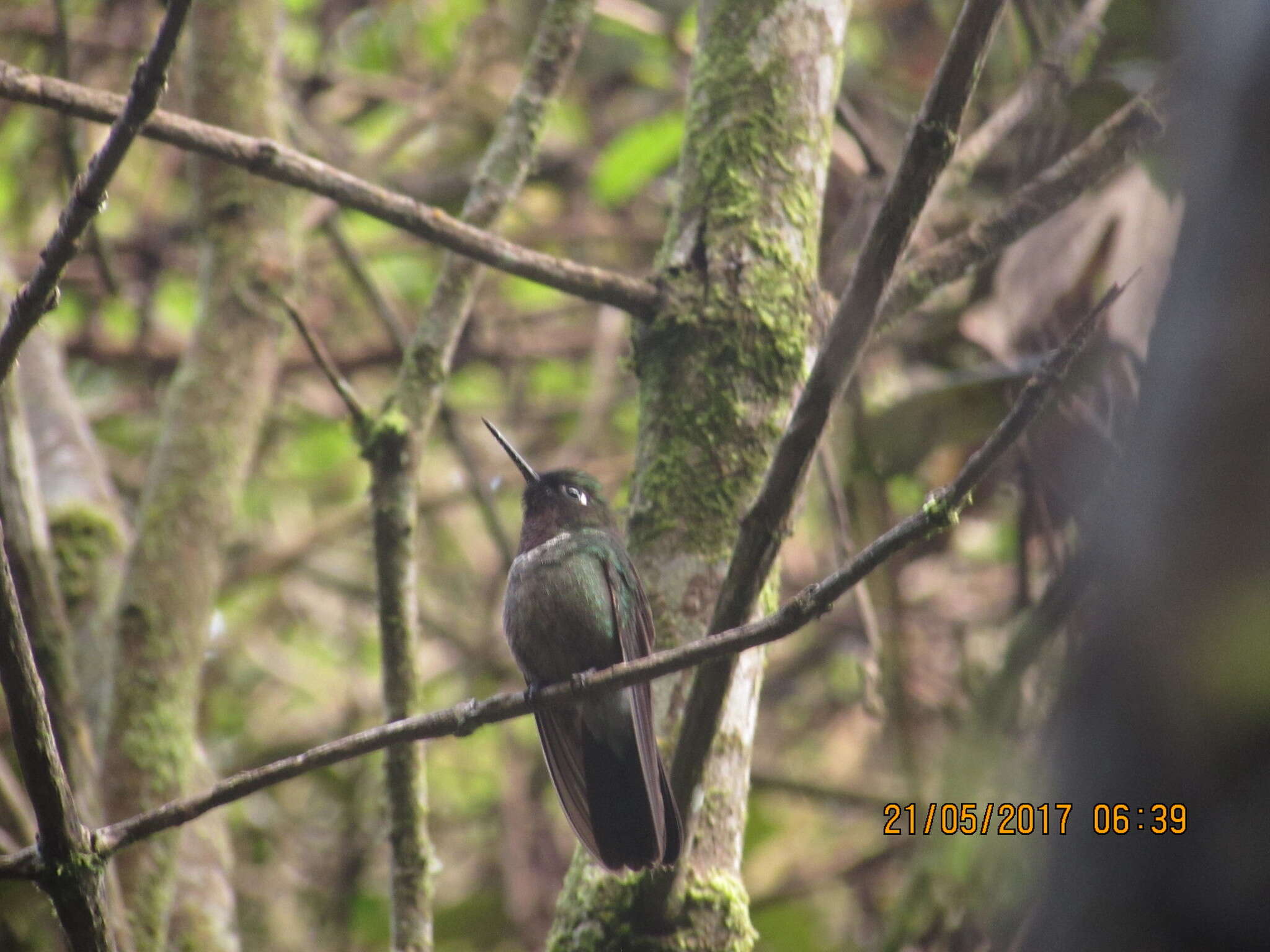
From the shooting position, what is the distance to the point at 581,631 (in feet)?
11.9

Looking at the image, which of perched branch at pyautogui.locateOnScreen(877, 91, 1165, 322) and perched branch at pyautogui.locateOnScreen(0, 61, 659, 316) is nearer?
perched branch at pyautogui.locateOnScreen(0, 61, 659, 316)

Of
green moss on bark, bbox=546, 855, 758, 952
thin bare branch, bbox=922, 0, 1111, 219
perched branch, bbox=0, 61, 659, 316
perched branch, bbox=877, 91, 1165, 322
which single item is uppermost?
thin bare branch, bbox=922, 0, 1111, 219

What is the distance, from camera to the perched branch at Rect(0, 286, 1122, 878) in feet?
6.32

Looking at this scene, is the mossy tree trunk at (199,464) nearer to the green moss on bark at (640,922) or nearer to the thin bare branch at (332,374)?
the thin bare branch at (332,374)

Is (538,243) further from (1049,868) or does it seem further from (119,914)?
(1049,868)

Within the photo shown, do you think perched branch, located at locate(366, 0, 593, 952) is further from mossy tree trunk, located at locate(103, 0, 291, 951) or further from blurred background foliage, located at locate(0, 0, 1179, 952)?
blurred background foliage, located at locate(0, 0, 1179, 952)

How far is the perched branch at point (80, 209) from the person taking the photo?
6.75 feet

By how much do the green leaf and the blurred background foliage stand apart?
0.01m

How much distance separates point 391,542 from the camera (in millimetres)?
3143

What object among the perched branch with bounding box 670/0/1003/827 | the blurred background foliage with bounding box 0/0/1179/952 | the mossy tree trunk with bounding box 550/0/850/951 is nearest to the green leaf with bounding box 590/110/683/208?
the blurred background foliage with bounding box 0/0/1179/952

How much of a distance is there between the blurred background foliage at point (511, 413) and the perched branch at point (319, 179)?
1.67 metres

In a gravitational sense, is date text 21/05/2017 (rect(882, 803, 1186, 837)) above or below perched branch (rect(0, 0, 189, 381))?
below

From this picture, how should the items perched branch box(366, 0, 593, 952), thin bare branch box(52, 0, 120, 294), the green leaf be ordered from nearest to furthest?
perched branch box(366, 0, 593, 952)
thin bare branch box(52, 0, 120, 294)
the green leaf
